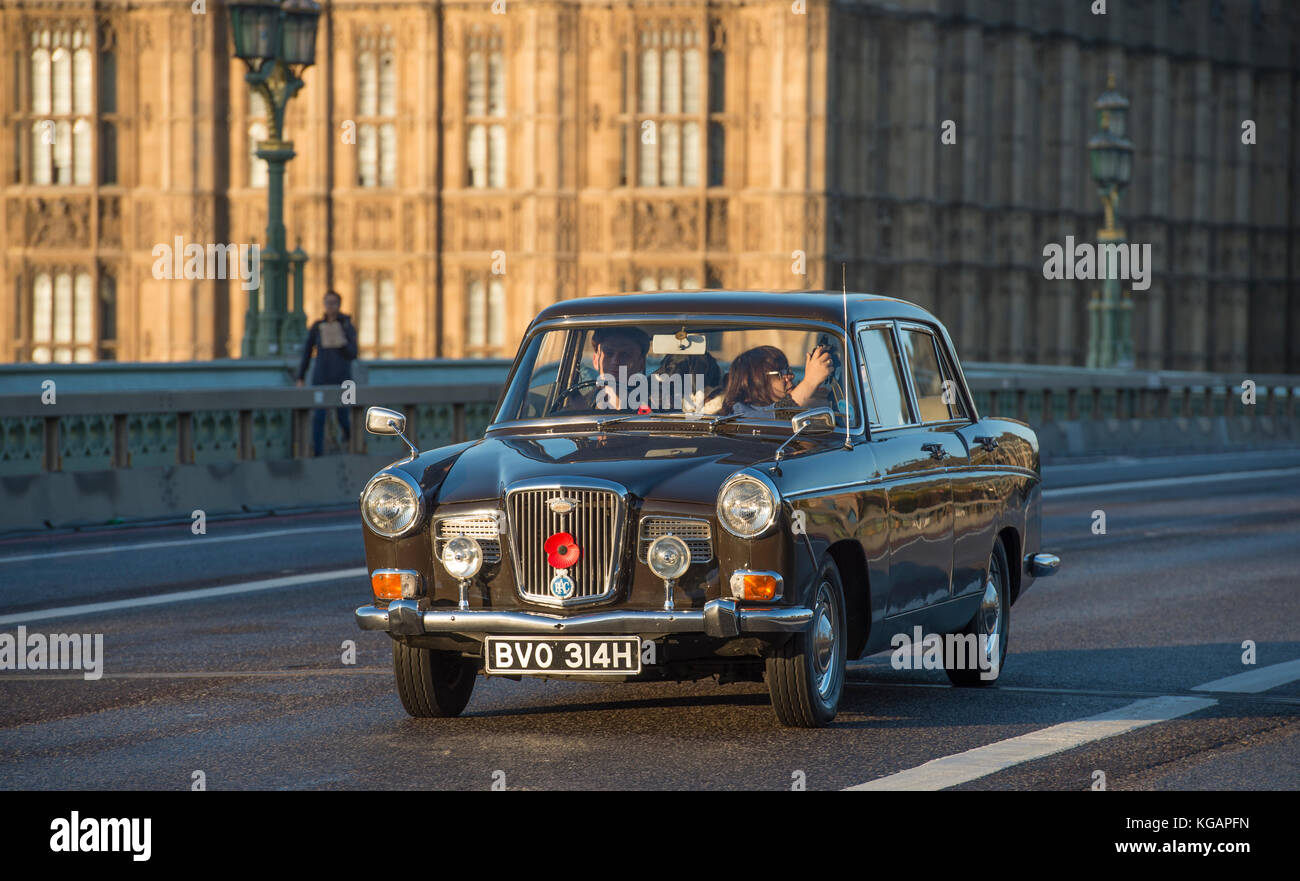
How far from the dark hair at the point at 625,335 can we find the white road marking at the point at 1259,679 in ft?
8.94

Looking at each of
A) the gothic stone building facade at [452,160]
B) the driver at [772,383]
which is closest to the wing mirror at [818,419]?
the driver at [772,383]

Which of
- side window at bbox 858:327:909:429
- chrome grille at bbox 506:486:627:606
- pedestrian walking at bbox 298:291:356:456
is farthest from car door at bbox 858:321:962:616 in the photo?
pedestrian walking at bbox 298:291:356:456

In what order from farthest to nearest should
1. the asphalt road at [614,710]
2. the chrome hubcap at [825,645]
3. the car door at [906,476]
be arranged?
the car door at [906,476] → the chrome hubcap at [825,645] → the asphalt road at [614,710]

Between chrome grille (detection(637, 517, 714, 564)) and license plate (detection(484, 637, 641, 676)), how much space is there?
33cm

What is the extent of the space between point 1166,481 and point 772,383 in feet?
60.3

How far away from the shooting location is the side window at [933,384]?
34.4ft

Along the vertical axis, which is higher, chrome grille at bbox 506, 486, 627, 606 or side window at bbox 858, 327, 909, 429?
side window at bbox 858, 327, 909, 429

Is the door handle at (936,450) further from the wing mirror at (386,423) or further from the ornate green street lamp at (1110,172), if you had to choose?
the ornate green street lamp at (1110,172)

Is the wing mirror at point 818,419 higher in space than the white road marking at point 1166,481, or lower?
higher

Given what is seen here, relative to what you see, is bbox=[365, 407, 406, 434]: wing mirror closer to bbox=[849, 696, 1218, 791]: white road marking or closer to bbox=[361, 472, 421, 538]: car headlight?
bbox=[361, 472, 421, 538]: car headlight

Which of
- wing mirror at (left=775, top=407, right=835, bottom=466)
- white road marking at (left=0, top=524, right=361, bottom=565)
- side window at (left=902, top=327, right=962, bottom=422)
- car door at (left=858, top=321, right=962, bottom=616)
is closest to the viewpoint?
wing mirror at (left=775, top=407, right=835, bottom=466)

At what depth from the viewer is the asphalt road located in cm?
825

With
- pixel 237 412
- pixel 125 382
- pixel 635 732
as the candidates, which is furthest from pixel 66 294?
pixel 635 732

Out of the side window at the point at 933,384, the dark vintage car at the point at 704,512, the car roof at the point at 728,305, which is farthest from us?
the side window at the point at 933,384
